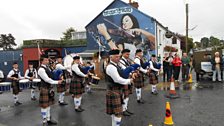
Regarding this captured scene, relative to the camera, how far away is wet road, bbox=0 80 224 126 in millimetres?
5434

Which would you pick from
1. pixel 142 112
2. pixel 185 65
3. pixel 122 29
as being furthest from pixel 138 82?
pixel 122 29

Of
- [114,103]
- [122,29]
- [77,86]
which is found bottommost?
[114,103]

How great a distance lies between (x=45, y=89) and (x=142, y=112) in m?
2.64

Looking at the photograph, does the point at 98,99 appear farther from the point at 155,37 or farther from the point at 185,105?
the point at 155,37

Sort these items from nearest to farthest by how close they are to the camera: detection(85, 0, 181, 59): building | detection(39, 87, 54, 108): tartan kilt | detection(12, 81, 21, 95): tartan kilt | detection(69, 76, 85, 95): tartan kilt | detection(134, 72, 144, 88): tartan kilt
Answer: detection(39, 87, 54, 108): tartan kilt, detection(69, 76, 85, 95): tartan kilt, detection(134, 72, 144, 88): tartan kilt, detection(12, 81, 21, 95): tartan kilt, detection(85, 0, 181, 59): building

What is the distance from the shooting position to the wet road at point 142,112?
5.43 metres

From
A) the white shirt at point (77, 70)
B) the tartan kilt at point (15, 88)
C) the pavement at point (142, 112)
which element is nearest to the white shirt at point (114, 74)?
the pavement at point (142, 112)

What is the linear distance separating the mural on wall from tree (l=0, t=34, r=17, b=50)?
2956 centimetres

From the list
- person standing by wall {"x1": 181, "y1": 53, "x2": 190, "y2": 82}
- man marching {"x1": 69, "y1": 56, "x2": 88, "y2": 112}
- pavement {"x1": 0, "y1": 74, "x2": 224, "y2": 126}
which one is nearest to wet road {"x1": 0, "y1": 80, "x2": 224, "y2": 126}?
pavement {"x1": 0, "y1": 74, "x2": 224, "y2": 126}

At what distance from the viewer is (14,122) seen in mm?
6062

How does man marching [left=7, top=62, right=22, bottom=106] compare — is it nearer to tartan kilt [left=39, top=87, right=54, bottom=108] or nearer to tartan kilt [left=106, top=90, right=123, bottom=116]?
tartan kilt [left=39, top=87, right=54, bottom=108]

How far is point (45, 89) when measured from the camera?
5.47m

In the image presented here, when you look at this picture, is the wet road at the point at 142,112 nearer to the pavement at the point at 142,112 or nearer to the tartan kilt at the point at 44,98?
the pavement at the point at 142,112

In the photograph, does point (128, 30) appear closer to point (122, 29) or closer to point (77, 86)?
point (122, 29)
